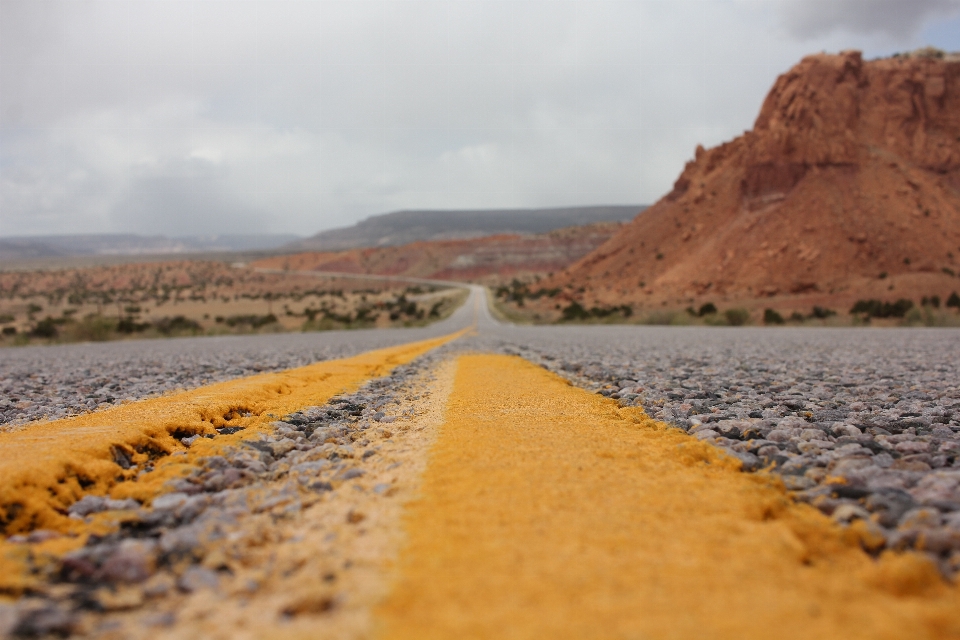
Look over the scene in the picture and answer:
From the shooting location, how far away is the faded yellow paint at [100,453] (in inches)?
110

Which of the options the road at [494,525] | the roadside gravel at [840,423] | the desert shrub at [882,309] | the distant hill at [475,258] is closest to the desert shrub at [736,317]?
the desert shrub at [882,309]

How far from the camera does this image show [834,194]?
44031 mm

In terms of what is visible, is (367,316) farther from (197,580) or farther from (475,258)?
(475,258)

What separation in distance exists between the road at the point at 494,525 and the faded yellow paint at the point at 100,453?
0.02m

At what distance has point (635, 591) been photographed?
6.80 ft

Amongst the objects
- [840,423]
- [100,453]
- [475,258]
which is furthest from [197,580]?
[475,258]

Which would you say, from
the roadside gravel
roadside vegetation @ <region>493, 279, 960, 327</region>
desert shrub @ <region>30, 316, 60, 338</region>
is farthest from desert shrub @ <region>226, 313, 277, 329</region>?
the roadside gravel

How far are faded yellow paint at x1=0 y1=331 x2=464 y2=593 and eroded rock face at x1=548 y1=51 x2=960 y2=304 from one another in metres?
41.8

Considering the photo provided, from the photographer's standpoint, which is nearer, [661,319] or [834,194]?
[661,319]

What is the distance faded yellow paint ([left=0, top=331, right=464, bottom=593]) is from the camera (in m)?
2.80

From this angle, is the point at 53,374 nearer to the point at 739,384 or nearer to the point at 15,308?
the point at 739,384

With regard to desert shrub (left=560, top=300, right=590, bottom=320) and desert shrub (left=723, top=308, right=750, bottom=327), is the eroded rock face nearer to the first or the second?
desert shrub (left=560, top=300, right=590, bottom=320)

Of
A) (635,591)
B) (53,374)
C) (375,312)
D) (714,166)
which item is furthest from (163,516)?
(714,166)

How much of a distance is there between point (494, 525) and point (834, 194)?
50410 millimetres
